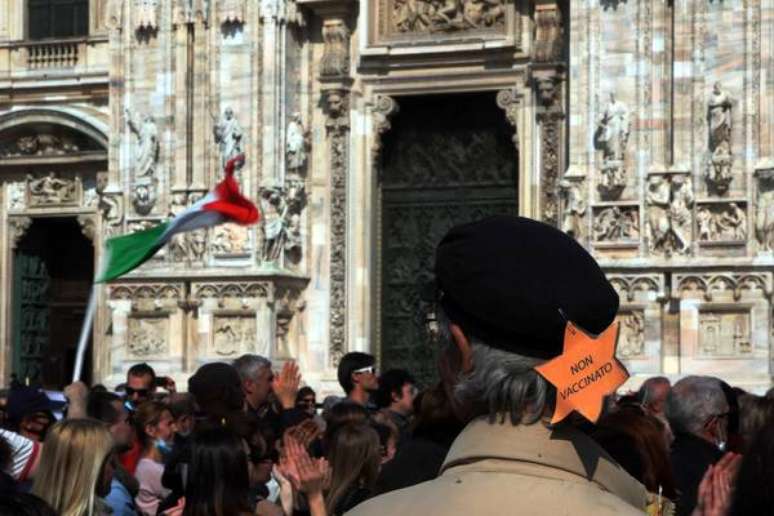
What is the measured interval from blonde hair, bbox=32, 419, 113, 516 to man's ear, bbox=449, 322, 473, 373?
3396mm

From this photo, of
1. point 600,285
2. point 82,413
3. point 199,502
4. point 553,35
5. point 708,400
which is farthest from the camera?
point 553,35

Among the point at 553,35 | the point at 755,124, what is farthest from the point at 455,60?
the point at 755,124

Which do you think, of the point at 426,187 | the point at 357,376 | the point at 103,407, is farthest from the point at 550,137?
the point at 103,407

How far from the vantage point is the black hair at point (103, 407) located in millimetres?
9609

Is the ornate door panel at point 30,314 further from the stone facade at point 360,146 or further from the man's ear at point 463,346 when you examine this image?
the man's ear at point 463,346

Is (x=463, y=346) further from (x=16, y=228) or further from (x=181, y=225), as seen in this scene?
(x=16, y=228)

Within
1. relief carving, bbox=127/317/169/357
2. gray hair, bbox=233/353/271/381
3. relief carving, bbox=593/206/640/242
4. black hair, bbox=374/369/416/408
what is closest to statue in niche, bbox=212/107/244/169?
relief carving, bbox=127/317/169/357

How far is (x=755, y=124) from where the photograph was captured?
1942 cm

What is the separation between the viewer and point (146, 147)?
22391 millimetres

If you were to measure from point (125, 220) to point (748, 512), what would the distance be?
65.5 ft

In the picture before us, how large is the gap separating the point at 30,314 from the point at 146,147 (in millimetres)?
3707

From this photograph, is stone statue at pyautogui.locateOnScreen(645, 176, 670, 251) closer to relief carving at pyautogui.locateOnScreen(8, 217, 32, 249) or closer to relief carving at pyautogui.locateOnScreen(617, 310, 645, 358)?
relief carving at pyautogui.locateOnScreen(617, 310, 645, 358)

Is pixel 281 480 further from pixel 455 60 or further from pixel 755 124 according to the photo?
pixel 455 60

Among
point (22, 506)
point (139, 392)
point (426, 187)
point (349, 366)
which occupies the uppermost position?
point (426, 187)
